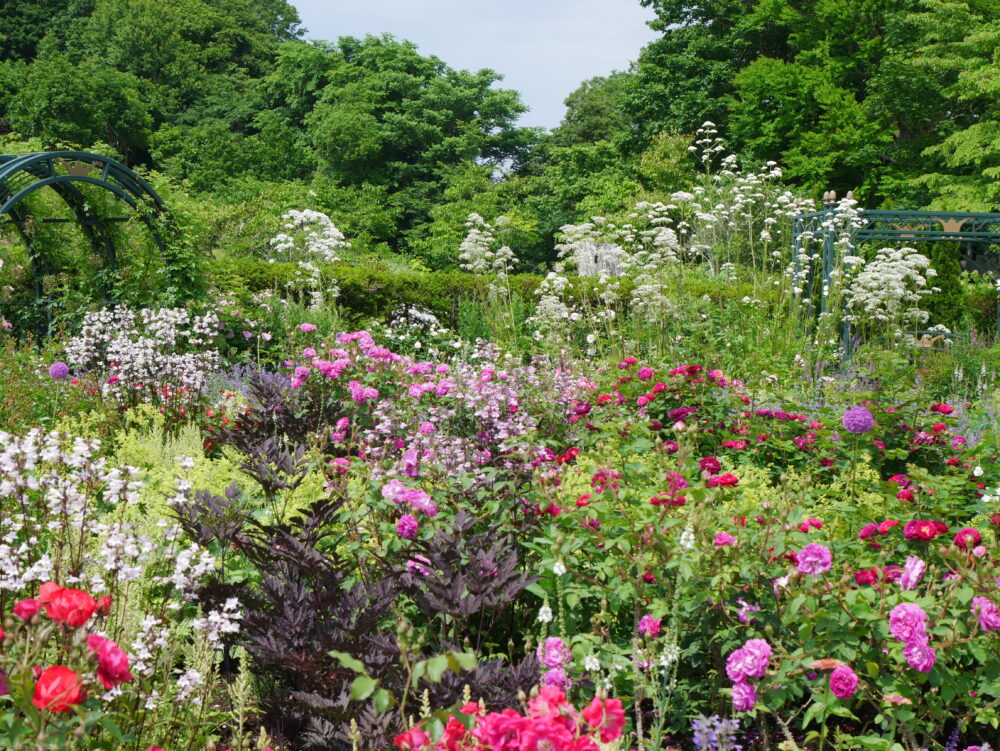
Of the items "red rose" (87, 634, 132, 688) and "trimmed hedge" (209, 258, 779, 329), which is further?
"trimmed hedge" (209, 258, 779, 329)

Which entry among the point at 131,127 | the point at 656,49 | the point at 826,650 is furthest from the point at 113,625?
the point at 131,127

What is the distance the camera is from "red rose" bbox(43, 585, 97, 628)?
4.06ft

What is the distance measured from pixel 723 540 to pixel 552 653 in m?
0.57

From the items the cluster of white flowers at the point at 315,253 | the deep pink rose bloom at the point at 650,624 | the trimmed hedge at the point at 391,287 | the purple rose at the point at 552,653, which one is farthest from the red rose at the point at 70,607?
the trimmed hedge at the point at 391,287

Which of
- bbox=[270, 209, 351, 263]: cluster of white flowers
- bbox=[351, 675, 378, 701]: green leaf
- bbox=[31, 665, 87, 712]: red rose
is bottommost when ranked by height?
bbox=[31, 665, 87, 712]: red rose

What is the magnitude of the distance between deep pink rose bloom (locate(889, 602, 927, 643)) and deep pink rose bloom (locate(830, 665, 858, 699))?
0.13 m

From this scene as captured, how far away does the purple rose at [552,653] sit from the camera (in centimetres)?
180

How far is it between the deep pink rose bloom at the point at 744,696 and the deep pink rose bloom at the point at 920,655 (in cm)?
33

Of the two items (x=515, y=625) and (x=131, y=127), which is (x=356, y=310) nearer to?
(x=515, y=625)

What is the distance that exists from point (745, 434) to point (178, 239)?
569 centimetres

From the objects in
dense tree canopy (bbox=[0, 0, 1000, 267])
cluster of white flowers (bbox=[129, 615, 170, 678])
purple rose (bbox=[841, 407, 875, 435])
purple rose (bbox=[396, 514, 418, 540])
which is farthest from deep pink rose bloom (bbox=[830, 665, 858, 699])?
dense tree canopy (bbox=[0, 0, 1000, 267])

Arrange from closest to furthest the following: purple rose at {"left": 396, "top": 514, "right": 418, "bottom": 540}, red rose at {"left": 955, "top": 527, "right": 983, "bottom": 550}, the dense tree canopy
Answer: red rose at {"left": 955, "top": 527, "right": 983, "bottom": 550}, purple rose at {"left": 396, "top": 514, "right": 418, "bottom": 540}, the dense tree canopy

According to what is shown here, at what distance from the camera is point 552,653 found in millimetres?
1804

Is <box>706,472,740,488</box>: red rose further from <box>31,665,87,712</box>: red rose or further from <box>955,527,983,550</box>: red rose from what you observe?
<box>31,665,87,712</box>: red rose
